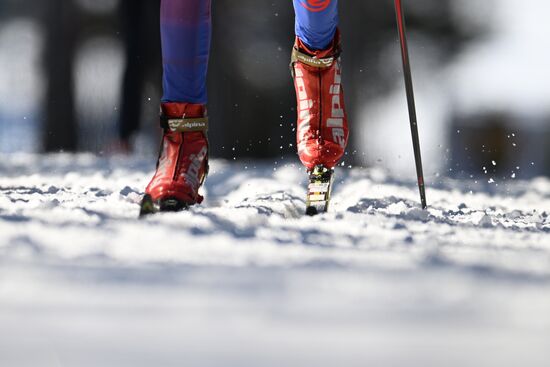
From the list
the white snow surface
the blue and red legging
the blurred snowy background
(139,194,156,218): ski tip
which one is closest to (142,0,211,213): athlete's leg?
the blue and red legging

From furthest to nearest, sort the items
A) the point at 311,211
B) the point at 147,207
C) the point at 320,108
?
1. the point at 320,108
2. the point at 311,211
3. the point at 147,207

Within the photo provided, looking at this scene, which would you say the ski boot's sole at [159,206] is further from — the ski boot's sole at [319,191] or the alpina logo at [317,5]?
the alpina logo at [317,5]

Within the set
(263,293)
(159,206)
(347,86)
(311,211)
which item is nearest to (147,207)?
(159,206)

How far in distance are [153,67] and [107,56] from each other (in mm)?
275

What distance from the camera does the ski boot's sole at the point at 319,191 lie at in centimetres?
140

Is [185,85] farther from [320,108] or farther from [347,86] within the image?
[347,86]

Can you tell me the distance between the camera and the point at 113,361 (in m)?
0.52

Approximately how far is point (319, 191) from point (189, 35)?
406 mm

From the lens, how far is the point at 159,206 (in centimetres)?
130

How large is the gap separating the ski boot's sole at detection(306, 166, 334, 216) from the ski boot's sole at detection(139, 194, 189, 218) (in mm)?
240

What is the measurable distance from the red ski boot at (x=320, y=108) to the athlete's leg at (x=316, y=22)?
17 millimetres

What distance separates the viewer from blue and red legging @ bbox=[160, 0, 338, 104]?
145 cm

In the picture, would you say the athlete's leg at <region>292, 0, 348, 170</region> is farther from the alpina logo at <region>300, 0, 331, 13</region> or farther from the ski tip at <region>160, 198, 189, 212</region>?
the ski tip at <region>160, 198, 189, 212</region>

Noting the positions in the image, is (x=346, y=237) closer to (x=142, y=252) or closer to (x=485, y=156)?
(x=142, y=252)
